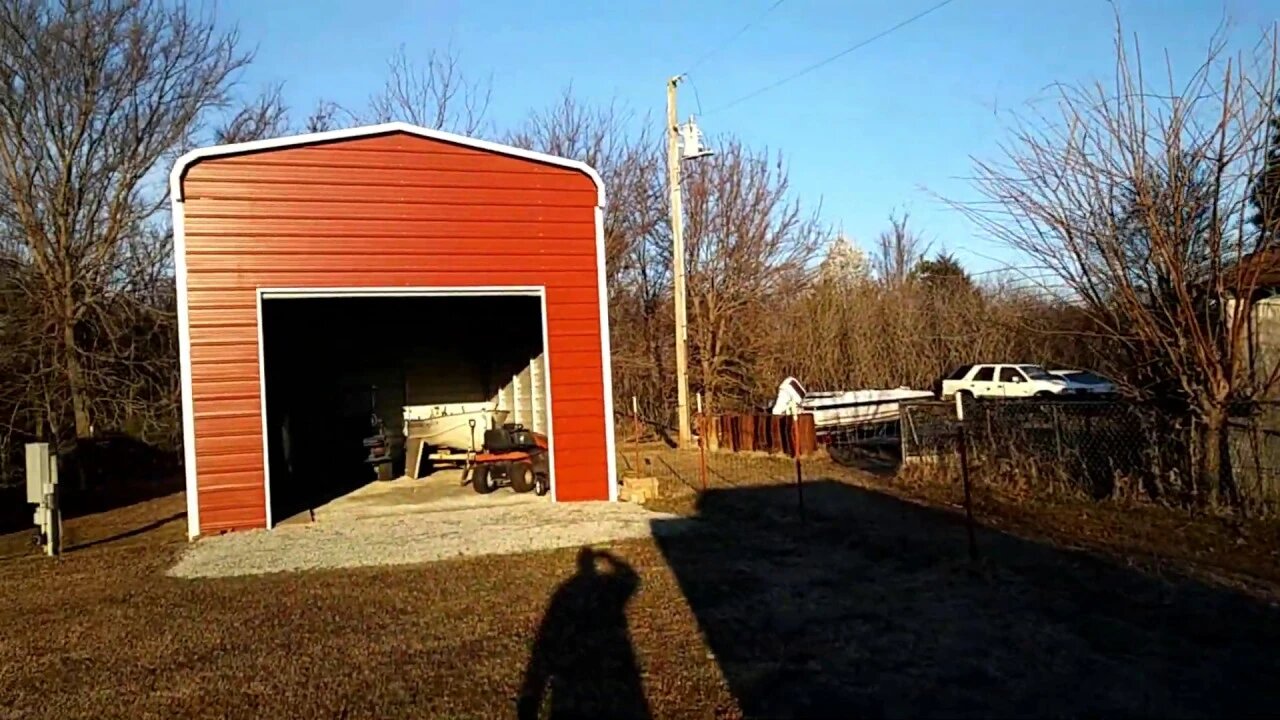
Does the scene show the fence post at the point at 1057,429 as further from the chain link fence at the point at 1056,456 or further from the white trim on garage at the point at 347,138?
the white trim on garage at the point at 347,138

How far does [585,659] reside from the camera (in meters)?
5.54

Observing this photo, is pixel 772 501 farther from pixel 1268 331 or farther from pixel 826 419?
pixel 826 419

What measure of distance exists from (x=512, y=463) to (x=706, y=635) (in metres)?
8.19

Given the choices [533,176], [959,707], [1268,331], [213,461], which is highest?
[533,176]

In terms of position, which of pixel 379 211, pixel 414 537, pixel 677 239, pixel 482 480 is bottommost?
pixel 414 537

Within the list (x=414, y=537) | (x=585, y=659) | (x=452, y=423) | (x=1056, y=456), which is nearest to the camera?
(x=585, y=659)

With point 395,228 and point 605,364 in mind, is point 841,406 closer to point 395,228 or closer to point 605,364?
point 605,364

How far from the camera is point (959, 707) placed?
4.43 metres

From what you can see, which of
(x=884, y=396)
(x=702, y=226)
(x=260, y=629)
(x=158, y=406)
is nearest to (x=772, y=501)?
(x=260, y=629)

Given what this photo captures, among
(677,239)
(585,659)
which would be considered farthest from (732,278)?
(585,659)

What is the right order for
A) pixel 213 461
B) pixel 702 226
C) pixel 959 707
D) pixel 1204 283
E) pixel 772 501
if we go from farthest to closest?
1. pixel 702 226
2. pixel 772 501
3. pixel 213 461
4. pixel 1204 283
5. pixel 959 707

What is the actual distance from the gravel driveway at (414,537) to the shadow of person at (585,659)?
83.5 inches

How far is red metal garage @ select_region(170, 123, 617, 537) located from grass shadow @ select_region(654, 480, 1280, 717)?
4085 mm

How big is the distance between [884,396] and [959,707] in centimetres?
1733
